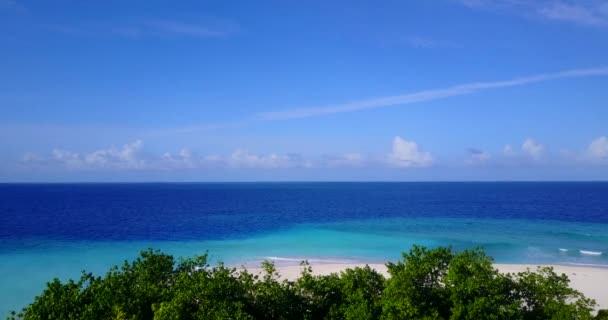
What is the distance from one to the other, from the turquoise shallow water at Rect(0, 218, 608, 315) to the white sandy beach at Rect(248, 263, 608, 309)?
3.20 m

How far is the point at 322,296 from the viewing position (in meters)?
16.4

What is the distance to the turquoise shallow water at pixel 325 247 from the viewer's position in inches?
1430

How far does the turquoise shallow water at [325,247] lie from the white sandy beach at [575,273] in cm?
320

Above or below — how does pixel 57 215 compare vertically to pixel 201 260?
below

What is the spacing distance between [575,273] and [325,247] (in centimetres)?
2464

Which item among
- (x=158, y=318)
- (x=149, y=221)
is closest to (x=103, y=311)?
(x=158, y=318)

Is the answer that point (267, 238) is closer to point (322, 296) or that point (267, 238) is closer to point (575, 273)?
point (575, 273)

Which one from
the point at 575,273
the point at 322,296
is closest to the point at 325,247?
the point at 575,273

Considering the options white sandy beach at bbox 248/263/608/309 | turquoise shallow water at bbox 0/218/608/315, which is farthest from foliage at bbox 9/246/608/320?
turquoise shallow water at bbox 0/218/608/315

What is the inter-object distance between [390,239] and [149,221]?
42.5 m

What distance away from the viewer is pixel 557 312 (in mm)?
14836

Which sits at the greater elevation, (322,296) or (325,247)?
(322,296)

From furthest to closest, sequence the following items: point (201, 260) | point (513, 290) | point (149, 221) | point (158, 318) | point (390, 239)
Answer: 1. point (149, 221)
2. point (390, 239)
3. point (201, 260)
4. point (513, 290)
5. point (158, 318)

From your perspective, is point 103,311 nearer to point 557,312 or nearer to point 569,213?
point 557,312
